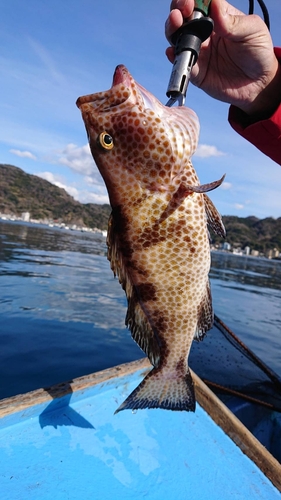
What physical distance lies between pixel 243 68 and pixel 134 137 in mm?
1885

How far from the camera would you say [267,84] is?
3.39 metres

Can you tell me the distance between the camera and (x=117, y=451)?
3662 mm

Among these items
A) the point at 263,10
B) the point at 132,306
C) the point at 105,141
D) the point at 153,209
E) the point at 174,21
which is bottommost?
the point at 132,306

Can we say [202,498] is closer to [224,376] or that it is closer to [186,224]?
[186,224]

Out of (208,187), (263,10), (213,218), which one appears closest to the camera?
(208,187)

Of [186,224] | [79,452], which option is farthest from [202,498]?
[186,224]

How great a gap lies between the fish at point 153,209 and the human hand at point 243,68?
117 cm

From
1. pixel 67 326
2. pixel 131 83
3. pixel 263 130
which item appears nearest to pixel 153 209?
pixel 131 83

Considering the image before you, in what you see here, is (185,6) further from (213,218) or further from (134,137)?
(213,218)

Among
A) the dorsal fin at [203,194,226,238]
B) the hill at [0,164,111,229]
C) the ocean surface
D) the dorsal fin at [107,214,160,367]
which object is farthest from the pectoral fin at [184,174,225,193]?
the hill at [0,164,111,229]

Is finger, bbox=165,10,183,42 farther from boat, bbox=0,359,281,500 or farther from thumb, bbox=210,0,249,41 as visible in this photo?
boat, bbox=0,359,281,500

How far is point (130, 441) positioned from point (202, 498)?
1.03m

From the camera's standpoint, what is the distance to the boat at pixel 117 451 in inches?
124

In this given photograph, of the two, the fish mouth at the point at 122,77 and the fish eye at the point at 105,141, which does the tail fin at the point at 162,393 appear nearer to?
the fish eye at the point at 105,141
